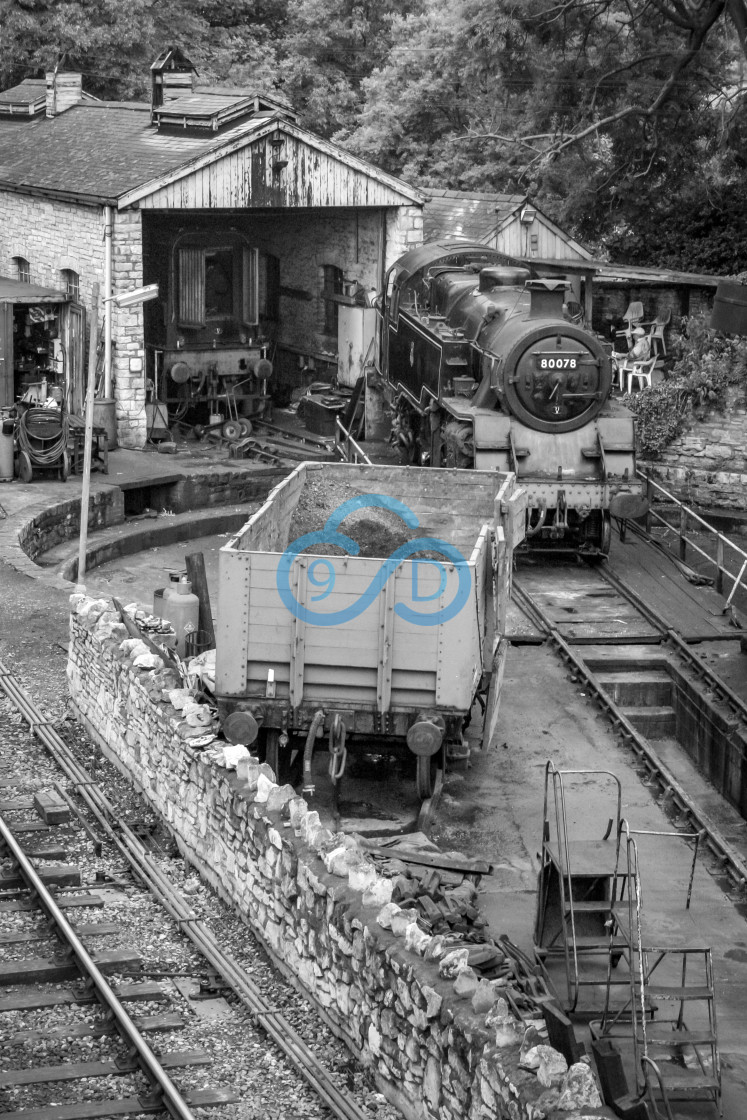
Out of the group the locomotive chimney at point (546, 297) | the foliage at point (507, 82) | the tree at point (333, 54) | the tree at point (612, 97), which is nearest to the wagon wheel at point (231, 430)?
the locomotive chimney at point (546, 297)

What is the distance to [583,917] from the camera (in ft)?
28.2

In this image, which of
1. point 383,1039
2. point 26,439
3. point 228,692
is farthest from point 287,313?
point 383,1039

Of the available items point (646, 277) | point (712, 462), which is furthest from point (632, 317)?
point (712, 462)

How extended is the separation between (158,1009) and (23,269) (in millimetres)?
19757

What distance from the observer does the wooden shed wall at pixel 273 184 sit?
22.9 m

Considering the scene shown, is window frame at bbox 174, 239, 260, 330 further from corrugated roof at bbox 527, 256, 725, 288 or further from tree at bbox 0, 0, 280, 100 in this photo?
tree at bbox 0, 0, 280, 100

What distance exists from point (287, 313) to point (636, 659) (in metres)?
14.8

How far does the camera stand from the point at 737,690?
561 inches

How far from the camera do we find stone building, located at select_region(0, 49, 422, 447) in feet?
75.2

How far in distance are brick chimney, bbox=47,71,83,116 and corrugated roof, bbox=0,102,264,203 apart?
216 millimetres

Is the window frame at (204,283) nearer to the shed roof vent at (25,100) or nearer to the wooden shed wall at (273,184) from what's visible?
the wooden shed wall at (273,184)

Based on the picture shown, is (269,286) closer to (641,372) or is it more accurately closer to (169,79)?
(169,79)

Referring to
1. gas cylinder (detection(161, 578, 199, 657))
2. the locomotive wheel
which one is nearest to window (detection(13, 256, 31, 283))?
the locomotive wheel

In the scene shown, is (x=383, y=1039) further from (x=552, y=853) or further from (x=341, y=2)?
(x=341, y=2)
